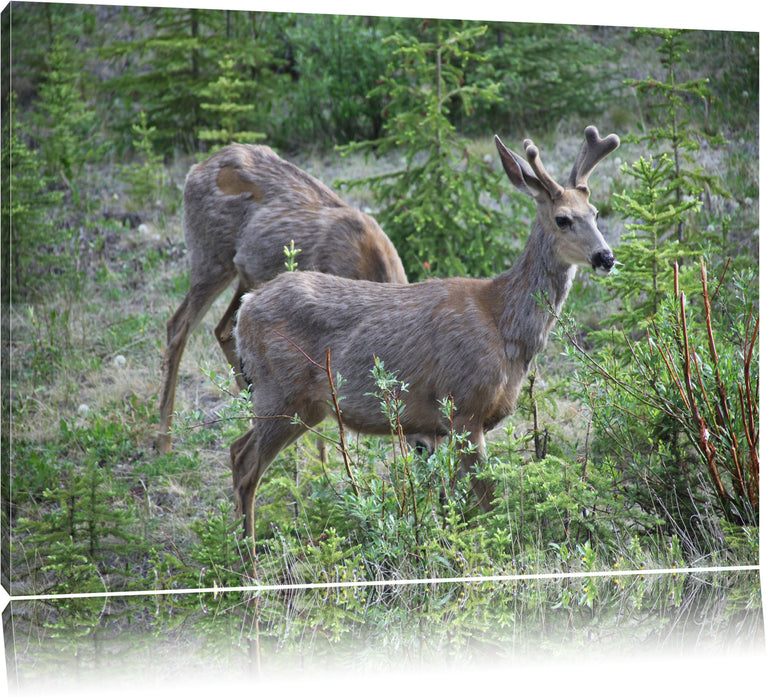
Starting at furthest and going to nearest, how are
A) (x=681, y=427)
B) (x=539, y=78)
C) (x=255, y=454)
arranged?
1. (x=539, y=78)
2. (x=681, y=427)
3. (x=255, y=454)

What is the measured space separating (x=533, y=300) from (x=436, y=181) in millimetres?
1870

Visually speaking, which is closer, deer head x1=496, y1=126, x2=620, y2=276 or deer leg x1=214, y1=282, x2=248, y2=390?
deer head x1=496, y1=126, x2=620, y2=276

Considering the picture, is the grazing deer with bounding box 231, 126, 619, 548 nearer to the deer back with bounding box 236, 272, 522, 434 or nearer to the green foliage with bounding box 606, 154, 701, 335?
the deer back with bounding box 236, 272, 522, 434

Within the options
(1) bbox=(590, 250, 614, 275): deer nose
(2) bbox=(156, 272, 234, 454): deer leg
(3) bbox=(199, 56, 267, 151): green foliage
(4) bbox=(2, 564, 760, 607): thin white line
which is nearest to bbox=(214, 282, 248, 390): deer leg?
(2) bbox=(156, 272, 234, 454): deer leg

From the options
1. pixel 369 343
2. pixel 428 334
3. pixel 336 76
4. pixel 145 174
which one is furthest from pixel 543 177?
pixel 145 174

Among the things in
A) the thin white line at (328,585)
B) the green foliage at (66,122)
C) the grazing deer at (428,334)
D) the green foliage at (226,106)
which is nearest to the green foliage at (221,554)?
the thin white line at (328,585)

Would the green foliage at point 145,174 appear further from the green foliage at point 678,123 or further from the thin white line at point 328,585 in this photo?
the thin white line at point 328,585

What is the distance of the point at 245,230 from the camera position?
6.86 m

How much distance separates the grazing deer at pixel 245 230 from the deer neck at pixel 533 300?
1.09m

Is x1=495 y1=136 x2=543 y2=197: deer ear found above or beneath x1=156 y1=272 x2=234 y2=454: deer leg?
above

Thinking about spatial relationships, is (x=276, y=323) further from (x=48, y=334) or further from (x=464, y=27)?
(x=464, y=27)

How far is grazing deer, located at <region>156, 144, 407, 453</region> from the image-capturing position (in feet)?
21.3

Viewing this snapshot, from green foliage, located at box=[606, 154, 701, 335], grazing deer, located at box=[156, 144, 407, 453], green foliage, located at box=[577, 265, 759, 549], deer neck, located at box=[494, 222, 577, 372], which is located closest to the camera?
deer neck, located at box=[494, 222, 577, 372]

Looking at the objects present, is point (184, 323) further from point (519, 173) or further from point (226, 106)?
point (519, 173)
